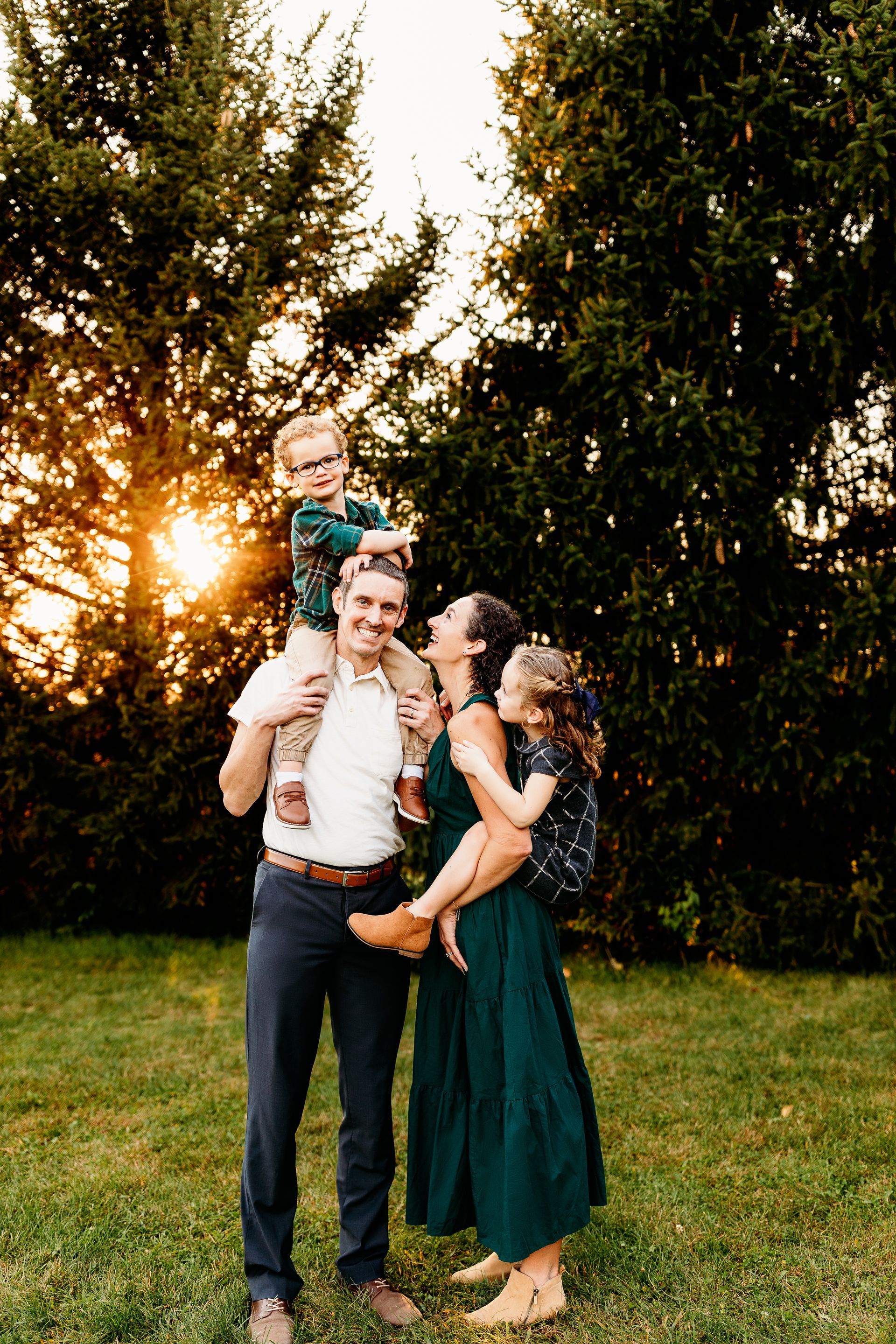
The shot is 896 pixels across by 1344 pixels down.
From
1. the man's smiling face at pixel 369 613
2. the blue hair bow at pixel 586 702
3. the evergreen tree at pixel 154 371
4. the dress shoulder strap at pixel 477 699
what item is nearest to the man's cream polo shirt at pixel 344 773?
the man's smiling face at pixel 369 613

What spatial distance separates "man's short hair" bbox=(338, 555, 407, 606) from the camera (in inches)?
116

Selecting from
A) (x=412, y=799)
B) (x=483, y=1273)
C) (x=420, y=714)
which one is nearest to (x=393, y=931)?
(x=412, y=799)

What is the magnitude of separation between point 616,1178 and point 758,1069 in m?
1.57

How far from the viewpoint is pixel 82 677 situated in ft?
25.0

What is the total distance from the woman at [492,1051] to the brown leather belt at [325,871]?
27 centimetres

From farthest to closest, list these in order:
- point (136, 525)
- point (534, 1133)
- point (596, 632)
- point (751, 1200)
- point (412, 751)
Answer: point (136, 525), point (596, 632), point (751, 1200), point (412, 751), point (534, 1133)

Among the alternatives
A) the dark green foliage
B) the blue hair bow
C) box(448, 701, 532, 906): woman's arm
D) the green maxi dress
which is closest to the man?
the green maxi dress

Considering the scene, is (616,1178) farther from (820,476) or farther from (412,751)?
(820,476)

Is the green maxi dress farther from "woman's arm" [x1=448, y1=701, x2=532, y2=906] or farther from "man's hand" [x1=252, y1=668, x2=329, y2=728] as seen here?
"man's hand" [x1=252, y1=668, x2=329, y2=728]

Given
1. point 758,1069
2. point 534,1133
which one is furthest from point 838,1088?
point 534,1133

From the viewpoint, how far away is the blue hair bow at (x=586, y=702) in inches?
118

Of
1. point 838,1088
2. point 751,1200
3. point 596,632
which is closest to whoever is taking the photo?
point 751,1200

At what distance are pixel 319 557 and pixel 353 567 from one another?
22 centimetres

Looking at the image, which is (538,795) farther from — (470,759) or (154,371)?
(154,371)
